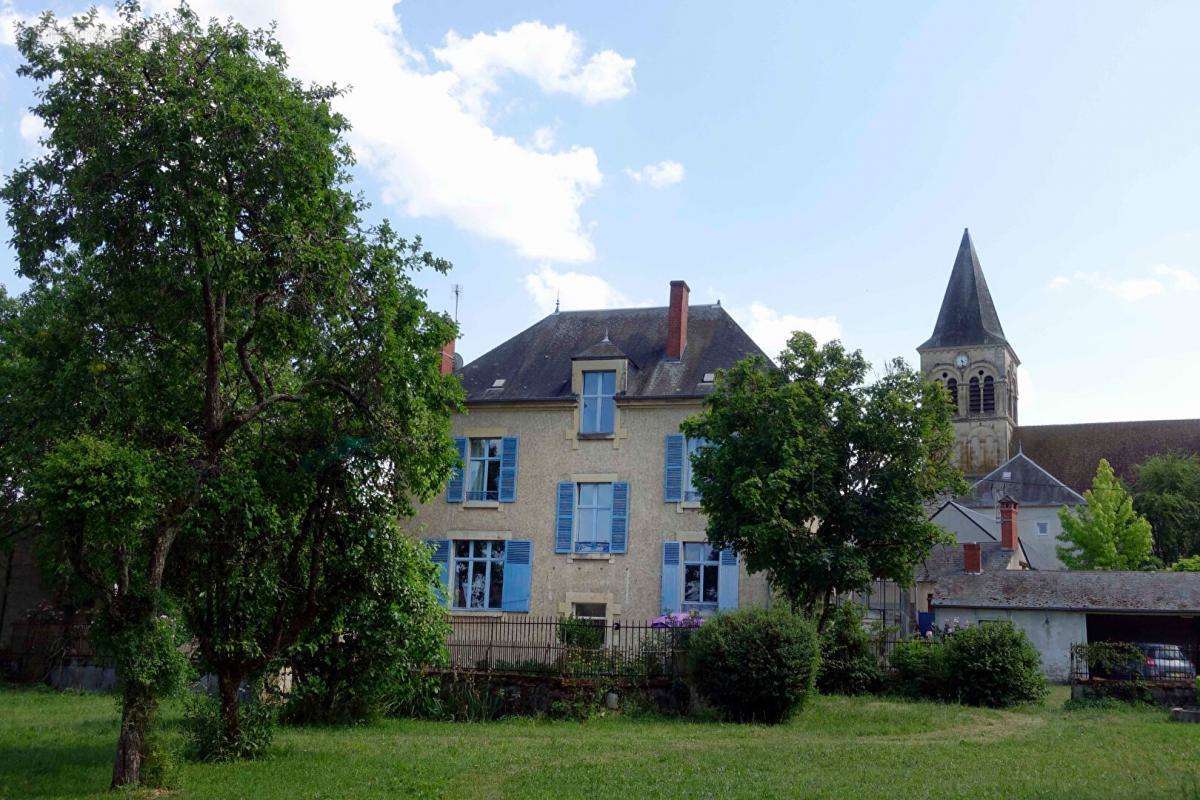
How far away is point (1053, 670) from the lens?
101 feet

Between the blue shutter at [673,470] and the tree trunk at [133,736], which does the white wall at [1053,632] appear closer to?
the blue shutter at [673,470]

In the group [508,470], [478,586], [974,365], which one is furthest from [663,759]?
[974,365]

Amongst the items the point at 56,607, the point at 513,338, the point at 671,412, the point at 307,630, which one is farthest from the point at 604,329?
the point at 307,630

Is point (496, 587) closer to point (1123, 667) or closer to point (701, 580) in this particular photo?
point (701, 580)

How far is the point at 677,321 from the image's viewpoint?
27.6 meters

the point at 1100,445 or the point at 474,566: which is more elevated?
the point at 1100,445

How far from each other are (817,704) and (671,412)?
880 centimetres

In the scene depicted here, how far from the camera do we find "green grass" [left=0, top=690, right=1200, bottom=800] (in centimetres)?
1069

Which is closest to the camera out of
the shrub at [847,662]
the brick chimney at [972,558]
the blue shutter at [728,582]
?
the shrub at [847,662]

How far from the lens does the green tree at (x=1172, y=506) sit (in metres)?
53.9

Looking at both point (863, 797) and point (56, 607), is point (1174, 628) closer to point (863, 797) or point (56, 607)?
point (863, 797)

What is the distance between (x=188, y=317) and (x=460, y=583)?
16.1 metres

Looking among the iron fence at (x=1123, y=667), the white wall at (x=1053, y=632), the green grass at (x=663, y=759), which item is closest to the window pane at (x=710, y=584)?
the green grass at (x=663, y=759)

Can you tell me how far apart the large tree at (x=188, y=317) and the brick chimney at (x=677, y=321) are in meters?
15.0
